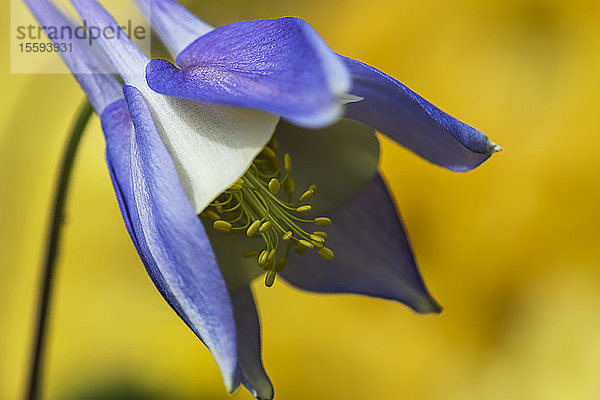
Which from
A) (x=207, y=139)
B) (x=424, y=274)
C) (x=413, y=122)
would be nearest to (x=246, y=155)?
(x=207, y=139)

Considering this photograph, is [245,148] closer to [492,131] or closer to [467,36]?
[492,131]

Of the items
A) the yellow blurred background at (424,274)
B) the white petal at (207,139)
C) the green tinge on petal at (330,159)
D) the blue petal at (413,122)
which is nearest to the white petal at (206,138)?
the white petal at (207,139)

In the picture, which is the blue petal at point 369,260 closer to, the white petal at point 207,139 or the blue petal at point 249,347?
the blue petal at point 249,347

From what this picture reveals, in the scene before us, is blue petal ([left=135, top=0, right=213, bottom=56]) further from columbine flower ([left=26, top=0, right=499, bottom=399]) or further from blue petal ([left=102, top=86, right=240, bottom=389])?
blue petal ([left=102, top=86, right=240, bottom=389])

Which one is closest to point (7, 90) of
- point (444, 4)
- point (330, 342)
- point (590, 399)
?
point (330, 342)

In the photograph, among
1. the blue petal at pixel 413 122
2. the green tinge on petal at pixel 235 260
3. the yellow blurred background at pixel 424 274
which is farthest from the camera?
the yellow blurred background at pixel 424 274

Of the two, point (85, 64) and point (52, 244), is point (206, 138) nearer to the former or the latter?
point (85, 64)
